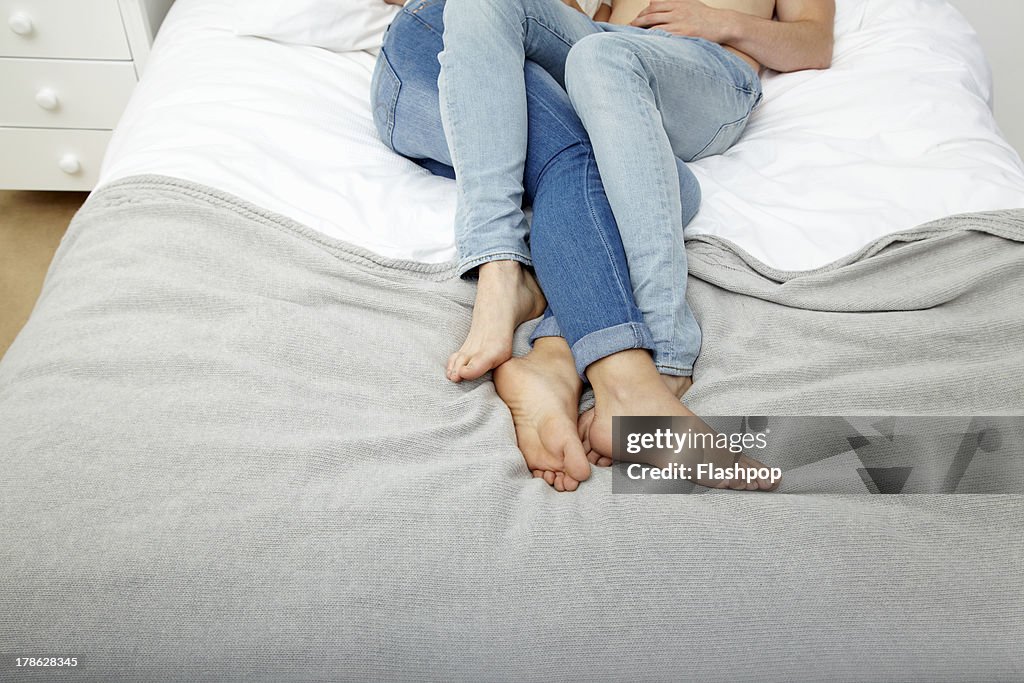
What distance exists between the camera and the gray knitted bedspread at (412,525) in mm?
619

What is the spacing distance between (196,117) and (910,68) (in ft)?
3.84

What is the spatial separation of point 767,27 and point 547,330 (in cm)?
74

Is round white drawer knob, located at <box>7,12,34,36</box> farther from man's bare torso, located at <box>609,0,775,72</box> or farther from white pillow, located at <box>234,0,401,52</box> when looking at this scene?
man's bare torso, located at <box>609,0,775,72</box>

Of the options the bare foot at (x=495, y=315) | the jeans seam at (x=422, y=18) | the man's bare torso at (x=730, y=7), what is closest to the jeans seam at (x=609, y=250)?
the bare foot at (x=495, y=315)

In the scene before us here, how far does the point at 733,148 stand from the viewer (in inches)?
48.8

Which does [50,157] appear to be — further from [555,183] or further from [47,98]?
[555,183]

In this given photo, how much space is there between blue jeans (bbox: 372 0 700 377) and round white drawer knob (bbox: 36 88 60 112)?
32.8 inches

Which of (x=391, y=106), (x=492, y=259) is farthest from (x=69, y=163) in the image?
(x=492, y=259)

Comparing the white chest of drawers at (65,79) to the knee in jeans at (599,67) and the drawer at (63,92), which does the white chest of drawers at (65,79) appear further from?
the knee in jeans at (599,67)

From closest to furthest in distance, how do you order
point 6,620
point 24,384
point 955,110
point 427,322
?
1. point 6,620
2. point 24,384
3. point 427,322
4. point 955,110

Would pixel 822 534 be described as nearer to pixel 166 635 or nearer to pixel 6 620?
pixel 166 635

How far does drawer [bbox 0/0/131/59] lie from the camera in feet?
4.95

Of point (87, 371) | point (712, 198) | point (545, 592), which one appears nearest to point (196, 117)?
point (87, 371)

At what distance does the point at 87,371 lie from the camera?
762 millimetres
